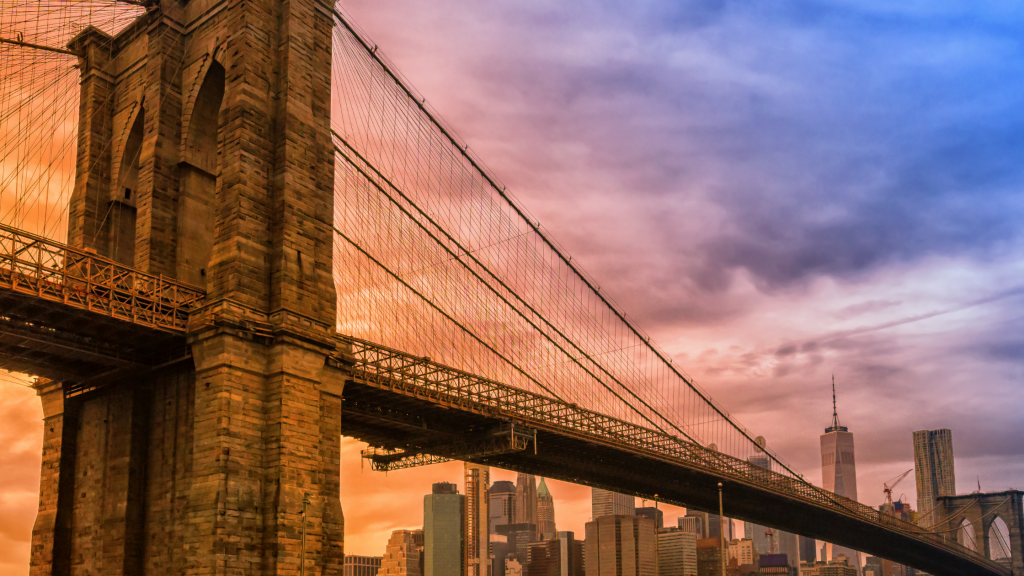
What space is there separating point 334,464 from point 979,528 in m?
154

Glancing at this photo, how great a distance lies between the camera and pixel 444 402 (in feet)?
211

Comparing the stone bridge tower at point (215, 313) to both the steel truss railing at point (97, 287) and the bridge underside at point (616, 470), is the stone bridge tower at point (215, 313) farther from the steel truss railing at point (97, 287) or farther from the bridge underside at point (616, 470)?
the bridge underside at point (616, 470)

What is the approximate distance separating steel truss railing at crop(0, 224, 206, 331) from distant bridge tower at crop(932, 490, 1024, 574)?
5902 inches

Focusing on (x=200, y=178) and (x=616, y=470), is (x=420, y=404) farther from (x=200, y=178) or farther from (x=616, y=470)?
(x=616, y=470)

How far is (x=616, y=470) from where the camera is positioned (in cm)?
8956

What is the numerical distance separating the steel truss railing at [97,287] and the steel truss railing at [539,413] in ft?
27.3

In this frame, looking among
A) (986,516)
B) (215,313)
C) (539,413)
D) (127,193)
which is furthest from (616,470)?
(986,516)

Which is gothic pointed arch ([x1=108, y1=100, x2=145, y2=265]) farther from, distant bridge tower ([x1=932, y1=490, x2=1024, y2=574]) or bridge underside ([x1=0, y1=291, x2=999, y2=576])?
distant bridge tower ([x1=932, y1=490, x2=1024, y2=574])

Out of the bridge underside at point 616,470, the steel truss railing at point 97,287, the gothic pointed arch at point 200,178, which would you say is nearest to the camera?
the steel truss railing at point 97,287

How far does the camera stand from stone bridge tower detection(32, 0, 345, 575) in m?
43.5

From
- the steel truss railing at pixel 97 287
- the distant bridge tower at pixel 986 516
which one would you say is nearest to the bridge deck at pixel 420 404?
the steel truss railing at pixel 97 287

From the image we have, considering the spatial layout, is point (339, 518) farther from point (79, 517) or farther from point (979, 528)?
point (979, 528)

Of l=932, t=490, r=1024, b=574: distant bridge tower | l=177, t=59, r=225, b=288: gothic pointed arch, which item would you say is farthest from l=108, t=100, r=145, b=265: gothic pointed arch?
l=932, t=490, r=1024, b=574: distant bridge tower

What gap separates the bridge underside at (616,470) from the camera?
6525cm
